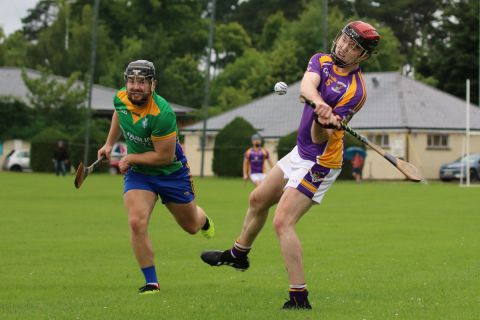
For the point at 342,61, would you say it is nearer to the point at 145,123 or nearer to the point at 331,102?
the point at 331,102

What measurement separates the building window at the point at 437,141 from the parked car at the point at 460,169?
6256 mm


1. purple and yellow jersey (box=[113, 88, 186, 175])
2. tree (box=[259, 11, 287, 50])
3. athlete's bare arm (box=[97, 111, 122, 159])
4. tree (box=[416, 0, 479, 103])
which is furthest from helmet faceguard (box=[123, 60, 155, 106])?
tree (box=[259, 11, 287, 50])

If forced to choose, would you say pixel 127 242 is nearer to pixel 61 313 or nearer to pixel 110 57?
pixel 61 313

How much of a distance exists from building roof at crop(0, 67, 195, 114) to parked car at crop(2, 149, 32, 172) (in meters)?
7.87

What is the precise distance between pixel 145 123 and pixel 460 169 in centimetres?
4826

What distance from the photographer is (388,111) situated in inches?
2623

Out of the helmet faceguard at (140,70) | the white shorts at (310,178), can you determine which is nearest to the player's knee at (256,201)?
the white shorts at (310,178)

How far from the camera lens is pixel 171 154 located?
11102mm

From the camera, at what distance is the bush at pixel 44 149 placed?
67875 mm

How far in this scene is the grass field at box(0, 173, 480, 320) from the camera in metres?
9.91

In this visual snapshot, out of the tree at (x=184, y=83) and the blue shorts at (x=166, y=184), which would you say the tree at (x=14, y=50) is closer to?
the tree at (x=184, y=83)

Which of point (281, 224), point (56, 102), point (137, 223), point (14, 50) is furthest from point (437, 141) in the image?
point (14, 50)

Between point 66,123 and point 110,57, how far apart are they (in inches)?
1079

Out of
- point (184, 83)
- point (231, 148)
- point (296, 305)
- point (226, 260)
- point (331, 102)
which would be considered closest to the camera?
point (296, 305)
